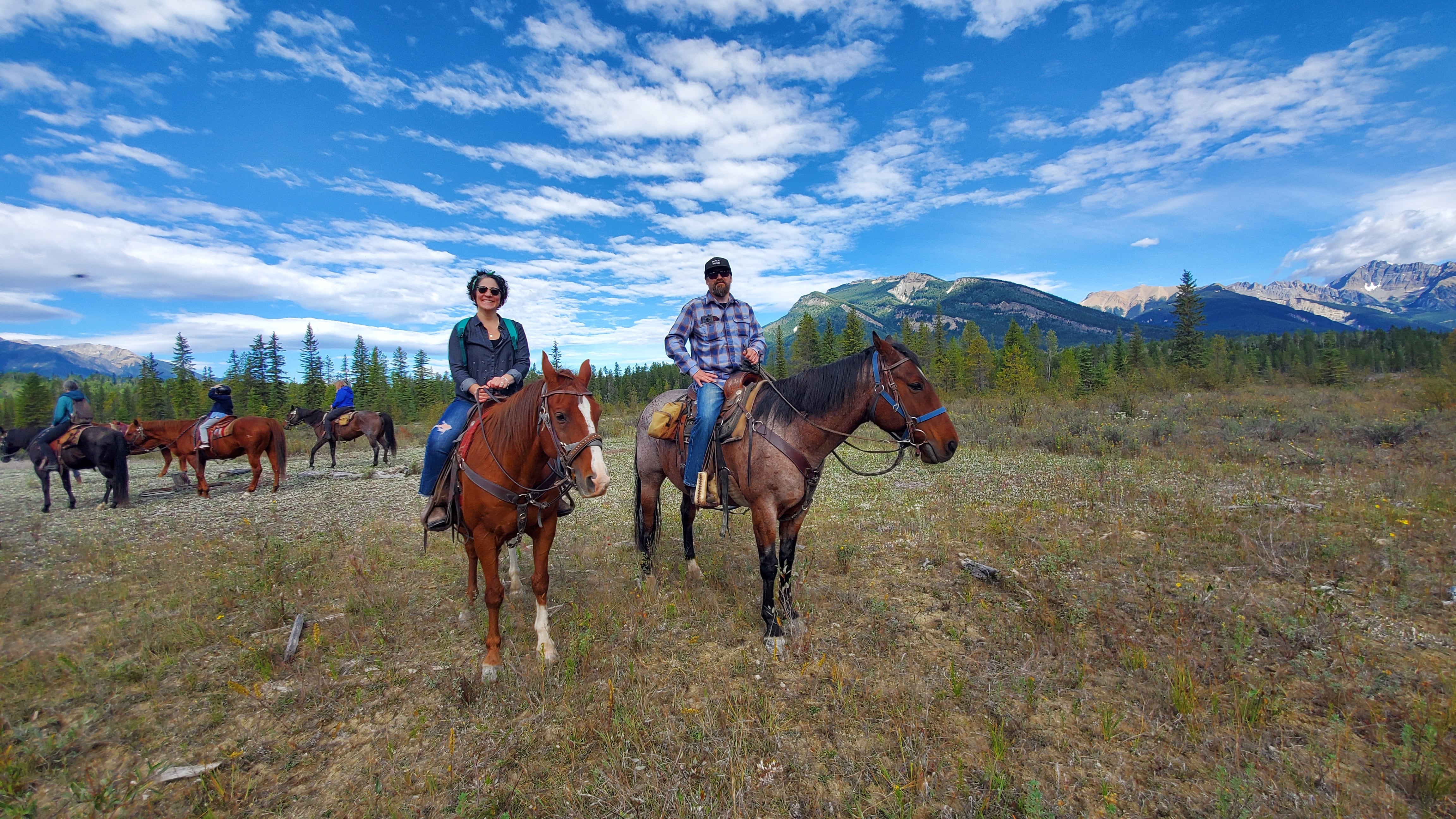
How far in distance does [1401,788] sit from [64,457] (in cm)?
2090

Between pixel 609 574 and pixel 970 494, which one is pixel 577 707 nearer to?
pixel 609 574

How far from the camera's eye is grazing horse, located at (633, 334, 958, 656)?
15.1 feet

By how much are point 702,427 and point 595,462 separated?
172 cm

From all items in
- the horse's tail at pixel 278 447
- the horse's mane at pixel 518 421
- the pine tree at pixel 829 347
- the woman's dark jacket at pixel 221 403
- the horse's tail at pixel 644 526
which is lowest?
the horse's tail at pixel 644 526

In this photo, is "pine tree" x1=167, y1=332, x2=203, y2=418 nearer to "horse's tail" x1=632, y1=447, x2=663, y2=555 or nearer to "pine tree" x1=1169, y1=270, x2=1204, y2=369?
"horse's tail" x1=632, y1=447, x2=663, y2=555

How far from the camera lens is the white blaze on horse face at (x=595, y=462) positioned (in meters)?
3.67

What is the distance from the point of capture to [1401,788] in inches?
108

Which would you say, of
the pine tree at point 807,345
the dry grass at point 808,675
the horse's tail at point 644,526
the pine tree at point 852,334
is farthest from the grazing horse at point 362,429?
the pine tree at point 807,345

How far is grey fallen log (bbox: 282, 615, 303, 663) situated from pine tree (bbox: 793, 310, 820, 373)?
1857 inches

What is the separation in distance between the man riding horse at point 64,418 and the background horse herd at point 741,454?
14354mm

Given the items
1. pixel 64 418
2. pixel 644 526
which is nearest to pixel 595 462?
pixel 644 526

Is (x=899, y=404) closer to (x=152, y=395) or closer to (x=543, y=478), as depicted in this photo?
(x=543, y=478)

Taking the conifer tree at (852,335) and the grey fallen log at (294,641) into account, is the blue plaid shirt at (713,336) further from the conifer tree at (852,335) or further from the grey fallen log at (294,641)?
the conifer tree at (852,335)

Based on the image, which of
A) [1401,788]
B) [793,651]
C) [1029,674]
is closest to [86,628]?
[793,651]
